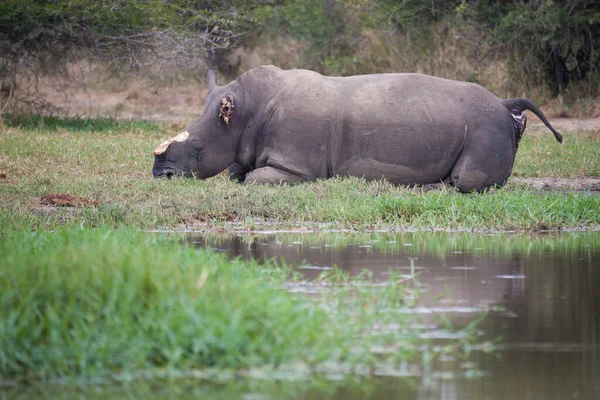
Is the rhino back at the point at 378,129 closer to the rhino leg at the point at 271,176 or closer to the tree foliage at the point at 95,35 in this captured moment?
the rhino leg at the point at 271,176

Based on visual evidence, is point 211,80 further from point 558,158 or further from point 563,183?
point 558,158

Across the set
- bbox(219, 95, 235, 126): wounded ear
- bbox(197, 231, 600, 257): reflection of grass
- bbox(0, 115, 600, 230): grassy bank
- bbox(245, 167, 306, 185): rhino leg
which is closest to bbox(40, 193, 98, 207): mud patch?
bbox(0, 115, 600, 230): grassy bank

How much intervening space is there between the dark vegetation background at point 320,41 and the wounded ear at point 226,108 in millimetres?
5285

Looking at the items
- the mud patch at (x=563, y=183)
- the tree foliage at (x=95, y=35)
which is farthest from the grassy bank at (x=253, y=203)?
the tree foliage at (x=95, y=35)

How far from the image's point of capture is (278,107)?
34.9ft

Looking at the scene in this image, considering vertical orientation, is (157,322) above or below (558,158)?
A: below

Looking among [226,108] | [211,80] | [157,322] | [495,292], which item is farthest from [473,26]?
[157,322]

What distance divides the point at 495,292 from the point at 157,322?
7.58ft

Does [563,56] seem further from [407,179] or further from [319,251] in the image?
[319,251]

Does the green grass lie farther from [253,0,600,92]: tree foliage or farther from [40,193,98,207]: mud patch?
[40,193,98,207]: mud patch

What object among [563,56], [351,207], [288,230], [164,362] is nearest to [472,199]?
[351,207]

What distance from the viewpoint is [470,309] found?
5496mm

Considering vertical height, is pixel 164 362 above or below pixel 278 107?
below

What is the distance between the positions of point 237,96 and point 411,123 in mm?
1874
